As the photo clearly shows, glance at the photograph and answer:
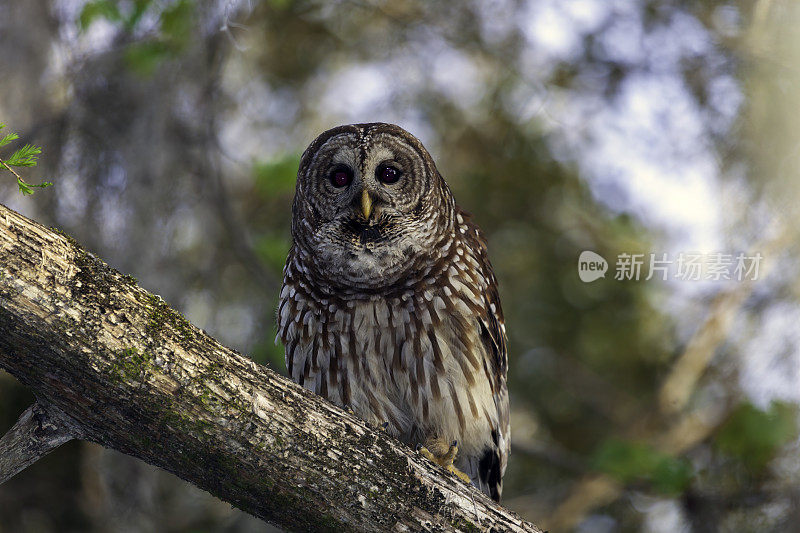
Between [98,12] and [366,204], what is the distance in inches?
139

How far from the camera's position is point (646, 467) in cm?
601

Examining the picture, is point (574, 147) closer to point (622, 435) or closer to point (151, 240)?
point (622, 435)

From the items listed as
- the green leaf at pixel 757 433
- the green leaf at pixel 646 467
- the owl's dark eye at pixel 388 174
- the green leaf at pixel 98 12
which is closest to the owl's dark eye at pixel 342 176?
the owl's dark eye at pixel 388 174

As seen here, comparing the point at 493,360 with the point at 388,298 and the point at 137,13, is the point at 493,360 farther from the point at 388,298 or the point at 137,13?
the point at 137,13

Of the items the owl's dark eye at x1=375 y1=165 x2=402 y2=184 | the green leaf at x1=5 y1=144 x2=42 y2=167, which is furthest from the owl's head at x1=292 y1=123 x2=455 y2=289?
the green leaf at x1=5 y1=144 x2=42 y2=167

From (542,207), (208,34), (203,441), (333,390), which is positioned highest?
(542,207)

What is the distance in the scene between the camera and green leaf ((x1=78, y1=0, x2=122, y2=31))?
571 cm

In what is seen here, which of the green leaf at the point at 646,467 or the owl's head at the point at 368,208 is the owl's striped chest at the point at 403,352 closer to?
the owl's head at the point at 368,208

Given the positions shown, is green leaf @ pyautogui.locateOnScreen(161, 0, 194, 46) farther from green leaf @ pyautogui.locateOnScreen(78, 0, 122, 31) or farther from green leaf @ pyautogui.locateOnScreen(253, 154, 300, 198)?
green leaf @ pyautogui.locateOnScreen(253, 154, 300, 198)

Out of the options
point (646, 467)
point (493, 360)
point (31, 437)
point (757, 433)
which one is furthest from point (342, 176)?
point (757, 433)

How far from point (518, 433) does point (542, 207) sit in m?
2.45

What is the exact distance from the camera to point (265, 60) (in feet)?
27.2

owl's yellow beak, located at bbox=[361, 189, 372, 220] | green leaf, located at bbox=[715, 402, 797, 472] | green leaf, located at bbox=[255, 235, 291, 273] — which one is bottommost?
owl's yellow beak, located at bbox=[361, 189, 372, 220]

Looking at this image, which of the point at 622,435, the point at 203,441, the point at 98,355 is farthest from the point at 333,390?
the point at 622,435
